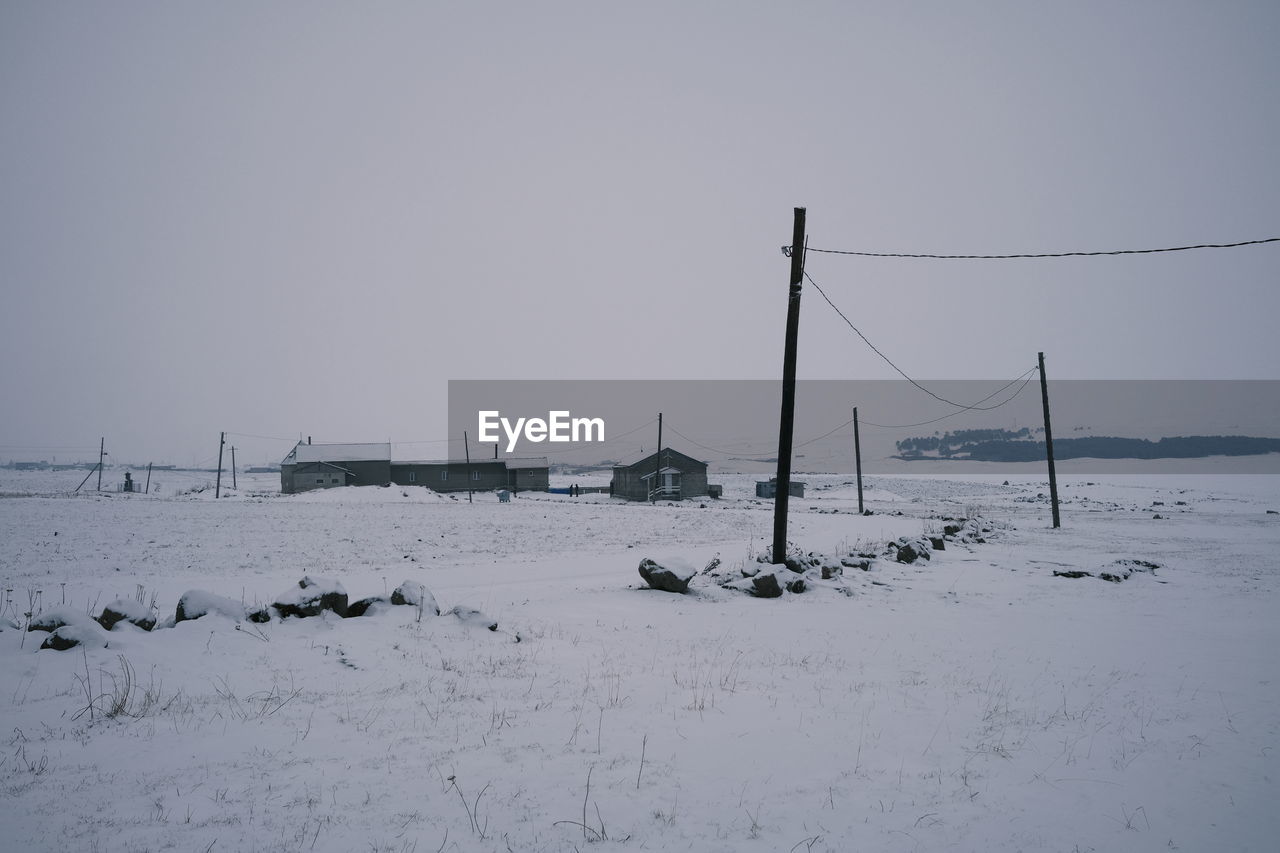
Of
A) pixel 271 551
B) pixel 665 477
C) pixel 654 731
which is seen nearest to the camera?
pixel 654 731

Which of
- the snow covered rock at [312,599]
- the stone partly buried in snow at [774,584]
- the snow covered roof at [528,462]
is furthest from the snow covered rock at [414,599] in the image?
the snow covered roof at [528,462]

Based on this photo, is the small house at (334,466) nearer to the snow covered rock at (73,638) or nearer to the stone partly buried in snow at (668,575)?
the stone partly buried in snow at (668,575)

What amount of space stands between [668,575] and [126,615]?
27.0 feet

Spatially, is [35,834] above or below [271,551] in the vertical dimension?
above

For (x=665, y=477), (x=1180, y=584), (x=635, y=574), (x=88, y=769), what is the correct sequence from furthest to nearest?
(x=665, y=477)
(x=635, y=574)
(x=1180, y=584)
(x=88, y=769)

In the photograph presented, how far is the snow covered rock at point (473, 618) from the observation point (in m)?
8.95

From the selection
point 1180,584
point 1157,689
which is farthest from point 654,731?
Result: point 1180,584

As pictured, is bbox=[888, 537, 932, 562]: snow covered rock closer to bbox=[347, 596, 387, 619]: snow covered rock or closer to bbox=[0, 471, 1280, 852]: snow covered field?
bbox=[0, 471, 1280, 852]: snow covered field

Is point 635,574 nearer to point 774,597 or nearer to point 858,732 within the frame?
point 774,597

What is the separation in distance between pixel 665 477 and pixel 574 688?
55281 millimetres

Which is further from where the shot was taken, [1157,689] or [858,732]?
[1157,689]

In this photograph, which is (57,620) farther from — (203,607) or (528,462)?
(528,462)

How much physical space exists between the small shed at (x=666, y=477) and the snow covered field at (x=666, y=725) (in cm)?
4809

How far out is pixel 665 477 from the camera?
61.8m
